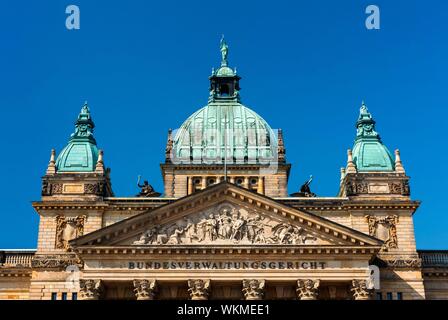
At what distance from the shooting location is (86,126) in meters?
67.0

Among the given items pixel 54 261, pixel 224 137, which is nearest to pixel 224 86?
pixel 224 137

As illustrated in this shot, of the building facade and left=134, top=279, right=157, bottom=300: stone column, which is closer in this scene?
left=134, top=279, right=157, bottom=300: stone column

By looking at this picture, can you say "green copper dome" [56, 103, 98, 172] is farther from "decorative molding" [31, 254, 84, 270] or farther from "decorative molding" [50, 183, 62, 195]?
"decorative molding" [31, 254, 84, 270]

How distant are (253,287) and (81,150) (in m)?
22.2

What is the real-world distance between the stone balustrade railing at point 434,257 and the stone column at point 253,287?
16.7 meters

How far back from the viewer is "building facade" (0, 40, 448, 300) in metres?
53.1

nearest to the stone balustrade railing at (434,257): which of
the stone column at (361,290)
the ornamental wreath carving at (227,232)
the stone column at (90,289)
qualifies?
the stone column at (361,290)

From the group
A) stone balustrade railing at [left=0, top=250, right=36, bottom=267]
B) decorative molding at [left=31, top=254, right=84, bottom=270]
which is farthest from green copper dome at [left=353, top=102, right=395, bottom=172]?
stone balustrade railing at [left=0, top=250, right=36, bottom=267]

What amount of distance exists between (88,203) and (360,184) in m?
23.5

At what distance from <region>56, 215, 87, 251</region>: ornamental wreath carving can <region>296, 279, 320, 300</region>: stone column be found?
63.5 feet

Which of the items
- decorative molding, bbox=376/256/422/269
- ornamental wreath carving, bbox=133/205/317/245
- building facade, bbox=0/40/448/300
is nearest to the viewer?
building facade, bbox=0/40/448/300

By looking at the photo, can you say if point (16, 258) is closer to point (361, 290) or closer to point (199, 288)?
point (199, 288)

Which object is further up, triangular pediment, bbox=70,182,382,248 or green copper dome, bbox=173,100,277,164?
green copper dome, bbox=173,100,277,164

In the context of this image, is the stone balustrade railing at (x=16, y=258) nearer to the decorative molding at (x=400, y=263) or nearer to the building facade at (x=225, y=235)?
the building facade at (x=225, y=235)
